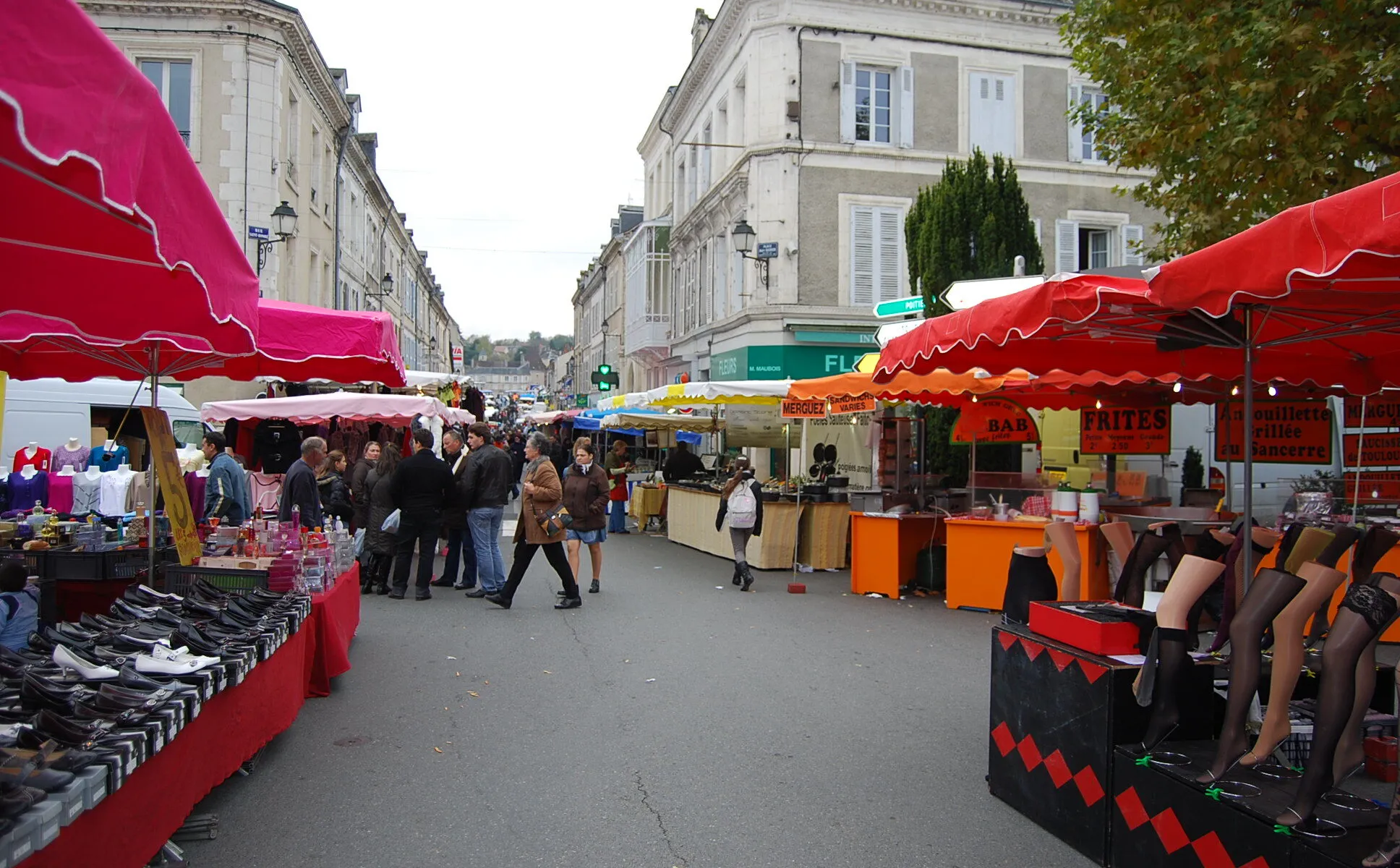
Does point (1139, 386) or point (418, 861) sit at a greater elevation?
point (1139, 386)

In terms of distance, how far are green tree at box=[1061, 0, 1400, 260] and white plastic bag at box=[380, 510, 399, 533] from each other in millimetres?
8799

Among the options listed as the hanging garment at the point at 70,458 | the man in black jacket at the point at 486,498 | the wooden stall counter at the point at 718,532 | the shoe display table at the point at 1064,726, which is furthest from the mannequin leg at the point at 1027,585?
the hanging garment at the point at 70,458

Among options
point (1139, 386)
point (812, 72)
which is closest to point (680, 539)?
point (1139, 386)

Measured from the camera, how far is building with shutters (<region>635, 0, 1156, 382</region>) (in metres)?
21.6

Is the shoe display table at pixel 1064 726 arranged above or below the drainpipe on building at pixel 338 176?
below

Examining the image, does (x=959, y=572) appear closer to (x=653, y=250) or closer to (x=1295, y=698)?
(x=1295, y=698)

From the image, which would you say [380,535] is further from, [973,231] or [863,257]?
[863,257]

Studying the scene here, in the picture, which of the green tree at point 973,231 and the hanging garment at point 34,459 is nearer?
the hanging garment at point 34,459

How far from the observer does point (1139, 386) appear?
9812 mm

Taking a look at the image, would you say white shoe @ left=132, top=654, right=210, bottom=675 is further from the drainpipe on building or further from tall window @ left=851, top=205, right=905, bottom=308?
the drainpipe on building

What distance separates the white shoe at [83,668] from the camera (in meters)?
3.69

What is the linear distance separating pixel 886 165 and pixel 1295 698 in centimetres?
1963

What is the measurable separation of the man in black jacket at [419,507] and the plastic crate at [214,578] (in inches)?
148

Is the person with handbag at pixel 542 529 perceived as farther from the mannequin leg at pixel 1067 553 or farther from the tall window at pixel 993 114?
the tall window at pixel 993 114
